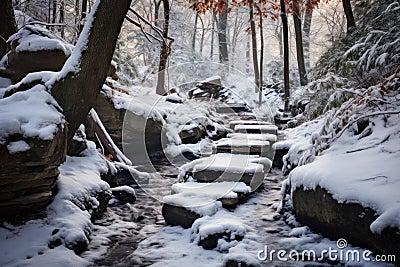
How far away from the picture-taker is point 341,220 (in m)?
3.17

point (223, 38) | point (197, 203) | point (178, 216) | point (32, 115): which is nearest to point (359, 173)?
point (197, 203)

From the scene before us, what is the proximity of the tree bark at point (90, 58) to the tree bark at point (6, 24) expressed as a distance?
3.62 meters

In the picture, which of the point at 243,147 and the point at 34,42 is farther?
the point at 243,147

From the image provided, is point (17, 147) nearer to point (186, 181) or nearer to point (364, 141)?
point (186, 181)

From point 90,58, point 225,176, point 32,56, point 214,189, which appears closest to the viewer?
point 90,58

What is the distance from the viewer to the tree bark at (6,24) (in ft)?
22.0

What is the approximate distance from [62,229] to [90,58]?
2216 millimetres

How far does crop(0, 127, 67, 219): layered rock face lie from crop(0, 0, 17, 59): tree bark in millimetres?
4240

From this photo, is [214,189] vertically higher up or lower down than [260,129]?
lower down

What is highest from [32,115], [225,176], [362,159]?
[32,115]

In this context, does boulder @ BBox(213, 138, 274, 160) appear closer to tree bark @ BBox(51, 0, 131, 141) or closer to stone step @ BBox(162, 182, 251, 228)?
stone step @ BBox(162, 182, 251, 228)

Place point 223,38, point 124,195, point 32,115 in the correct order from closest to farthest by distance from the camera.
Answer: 1. point 32,115
2. point 124,195
3. point 223,38

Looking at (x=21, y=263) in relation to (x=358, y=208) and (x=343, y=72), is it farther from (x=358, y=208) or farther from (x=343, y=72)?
(x=343, y=72)

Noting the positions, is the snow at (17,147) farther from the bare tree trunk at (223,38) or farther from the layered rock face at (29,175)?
the bare tree trunk at (223,38)
